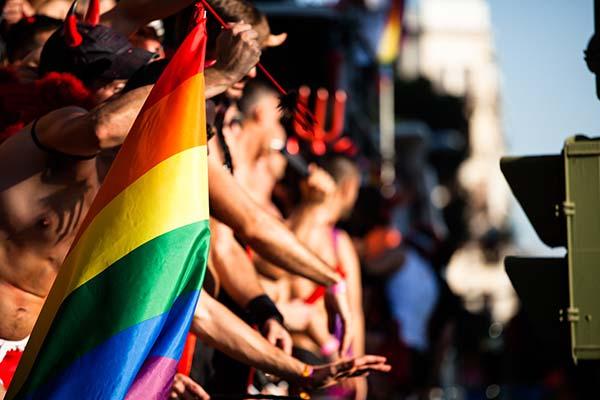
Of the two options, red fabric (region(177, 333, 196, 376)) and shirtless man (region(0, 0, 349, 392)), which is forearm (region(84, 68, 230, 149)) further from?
red fabric (region(177, 333, 196, 376))

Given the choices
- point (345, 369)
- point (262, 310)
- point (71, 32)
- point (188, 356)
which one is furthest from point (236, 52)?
point (188, 356)

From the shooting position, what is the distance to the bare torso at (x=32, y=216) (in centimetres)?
451

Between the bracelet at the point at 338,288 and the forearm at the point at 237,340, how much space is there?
0.53m

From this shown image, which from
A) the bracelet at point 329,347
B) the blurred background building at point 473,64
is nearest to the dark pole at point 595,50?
the bracelet at point 329,347

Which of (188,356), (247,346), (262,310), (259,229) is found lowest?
(188,356)

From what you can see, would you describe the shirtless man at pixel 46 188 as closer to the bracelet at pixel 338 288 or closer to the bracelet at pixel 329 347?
the bracelet at pixel 338 288

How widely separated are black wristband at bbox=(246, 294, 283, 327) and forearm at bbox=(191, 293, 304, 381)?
0.35 metres

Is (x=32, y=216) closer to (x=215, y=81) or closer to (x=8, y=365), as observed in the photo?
(x=8, y=365)

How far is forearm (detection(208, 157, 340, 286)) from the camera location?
5.47 m

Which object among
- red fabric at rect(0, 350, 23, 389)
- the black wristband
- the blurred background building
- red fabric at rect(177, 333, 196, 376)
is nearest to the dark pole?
the black wristband

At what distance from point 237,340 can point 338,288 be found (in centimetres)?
69

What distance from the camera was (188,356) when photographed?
19.9 ft

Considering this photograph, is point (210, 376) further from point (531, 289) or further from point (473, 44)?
point (473, 44)

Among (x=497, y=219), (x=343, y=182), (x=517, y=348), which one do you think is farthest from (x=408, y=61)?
(x=343, y=182)
